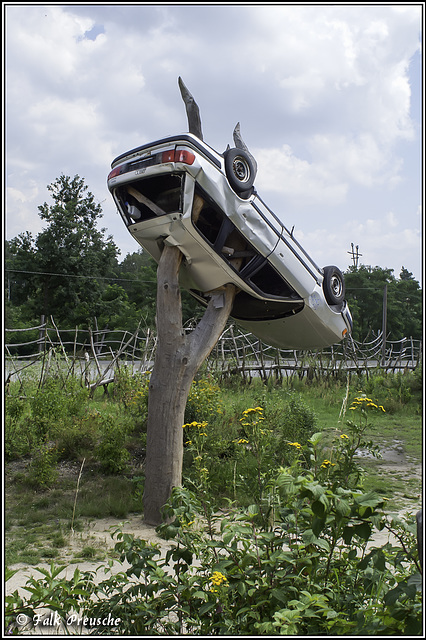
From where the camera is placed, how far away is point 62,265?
22922mm

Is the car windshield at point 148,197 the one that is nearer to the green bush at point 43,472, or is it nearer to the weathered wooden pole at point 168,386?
the weathered wooden pole at point 168,386

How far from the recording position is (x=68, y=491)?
5832 millimetres

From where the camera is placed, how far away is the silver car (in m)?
4.73

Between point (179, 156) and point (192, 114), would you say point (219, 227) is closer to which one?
point (179, 156)

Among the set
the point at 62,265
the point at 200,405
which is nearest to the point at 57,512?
the point at 200,405

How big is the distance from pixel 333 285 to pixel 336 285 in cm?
8

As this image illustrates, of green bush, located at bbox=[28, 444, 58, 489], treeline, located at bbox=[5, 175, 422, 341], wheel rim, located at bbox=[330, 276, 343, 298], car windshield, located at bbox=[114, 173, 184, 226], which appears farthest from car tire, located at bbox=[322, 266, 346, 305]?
treeline, located at bbox=[5, 175, 422, 341]

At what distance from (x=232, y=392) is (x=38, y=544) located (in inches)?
340

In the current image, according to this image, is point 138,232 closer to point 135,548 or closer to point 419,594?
point 135,548

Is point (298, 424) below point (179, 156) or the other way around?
below

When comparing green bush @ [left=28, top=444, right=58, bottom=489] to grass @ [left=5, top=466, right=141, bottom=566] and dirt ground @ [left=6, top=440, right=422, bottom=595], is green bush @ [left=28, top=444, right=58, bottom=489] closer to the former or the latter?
grass @ [left=5, top=466, right=141, bottom=566]

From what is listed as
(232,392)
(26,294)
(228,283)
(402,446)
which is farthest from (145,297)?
(228,283)

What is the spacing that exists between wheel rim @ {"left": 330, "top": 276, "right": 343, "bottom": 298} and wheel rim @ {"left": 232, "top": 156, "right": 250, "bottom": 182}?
5.72ft

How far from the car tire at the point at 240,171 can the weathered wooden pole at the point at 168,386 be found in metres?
0.89
